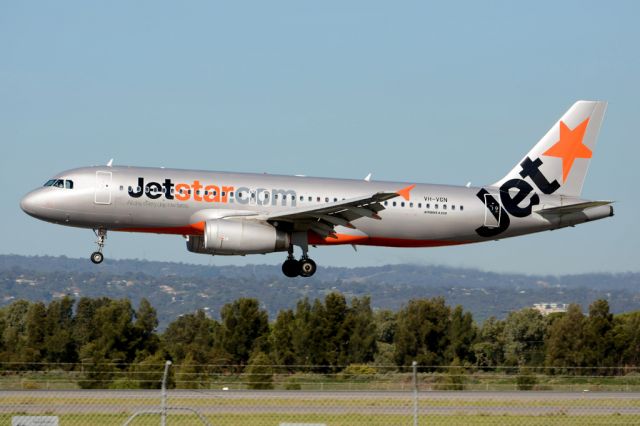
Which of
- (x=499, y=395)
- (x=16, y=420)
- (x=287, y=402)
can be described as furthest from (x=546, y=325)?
(x=16, y=420)

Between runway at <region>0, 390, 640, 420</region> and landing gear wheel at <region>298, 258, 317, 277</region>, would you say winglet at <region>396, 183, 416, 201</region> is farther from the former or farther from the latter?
runway at <region>0, 390, 640, 420</region>

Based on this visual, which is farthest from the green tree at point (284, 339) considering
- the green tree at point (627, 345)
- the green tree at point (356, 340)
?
the green tree at point (627, 345)

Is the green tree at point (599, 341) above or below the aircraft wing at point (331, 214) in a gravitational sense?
below

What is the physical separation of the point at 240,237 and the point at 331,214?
3.88 metres

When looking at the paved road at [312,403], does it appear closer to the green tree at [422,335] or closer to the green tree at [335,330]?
the green tree at [335,330]

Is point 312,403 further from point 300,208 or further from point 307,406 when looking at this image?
point 300,208

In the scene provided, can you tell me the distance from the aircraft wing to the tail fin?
7.80 meters

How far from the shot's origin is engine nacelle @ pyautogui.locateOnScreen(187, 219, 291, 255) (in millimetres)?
43438

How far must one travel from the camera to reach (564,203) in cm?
4962

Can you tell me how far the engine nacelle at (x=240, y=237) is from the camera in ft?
143

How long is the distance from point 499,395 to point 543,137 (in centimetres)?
1707

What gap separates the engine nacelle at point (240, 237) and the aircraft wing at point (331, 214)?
66 cm

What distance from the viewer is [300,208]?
45281 millimetres

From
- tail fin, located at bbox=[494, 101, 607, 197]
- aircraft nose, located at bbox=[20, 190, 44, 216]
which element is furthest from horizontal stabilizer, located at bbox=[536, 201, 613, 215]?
aircraft nose, located at bbox=[20, 190, 44, 216]
